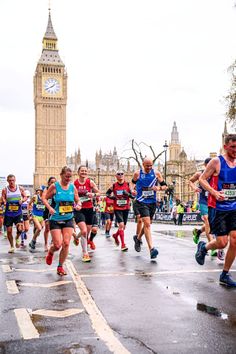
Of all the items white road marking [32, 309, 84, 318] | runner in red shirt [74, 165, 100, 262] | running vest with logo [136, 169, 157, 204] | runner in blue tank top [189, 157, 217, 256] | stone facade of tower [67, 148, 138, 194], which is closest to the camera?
white road marking [32, 309, 84, 318]

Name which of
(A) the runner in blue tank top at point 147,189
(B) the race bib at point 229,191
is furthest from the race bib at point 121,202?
(B) the race bib at point 229,191

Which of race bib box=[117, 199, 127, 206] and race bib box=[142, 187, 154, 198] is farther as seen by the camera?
race bib box=[117, 199, 127, 206]

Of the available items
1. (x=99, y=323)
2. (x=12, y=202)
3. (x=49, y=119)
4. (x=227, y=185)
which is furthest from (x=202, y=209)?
(x=49, y=119)

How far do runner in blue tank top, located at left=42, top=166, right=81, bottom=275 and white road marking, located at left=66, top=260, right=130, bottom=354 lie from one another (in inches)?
51.9

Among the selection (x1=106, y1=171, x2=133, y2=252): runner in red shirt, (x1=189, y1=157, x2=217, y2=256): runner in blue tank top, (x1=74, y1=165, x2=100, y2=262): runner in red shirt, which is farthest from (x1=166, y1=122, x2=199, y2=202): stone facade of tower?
(x1=74, y1=165, x2=100, y2=262): runner in red shirt

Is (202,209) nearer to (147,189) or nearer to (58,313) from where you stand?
(147,189)

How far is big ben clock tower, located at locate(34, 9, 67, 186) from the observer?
125 meters

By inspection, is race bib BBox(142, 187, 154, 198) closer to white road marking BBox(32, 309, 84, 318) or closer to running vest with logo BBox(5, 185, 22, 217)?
running vest with logo BBox(5, 185, 22, 217)

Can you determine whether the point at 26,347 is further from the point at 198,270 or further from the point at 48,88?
the point at 48,88

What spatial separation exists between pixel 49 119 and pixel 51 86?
307 inches

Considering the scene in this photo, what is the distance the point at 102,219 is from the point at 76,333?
1051 inches

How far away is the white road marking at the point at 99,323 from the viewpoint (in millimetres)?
4113

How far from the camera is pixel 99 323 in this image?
4.88 meters

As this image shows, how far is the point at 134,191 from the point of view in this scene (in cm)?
1162
